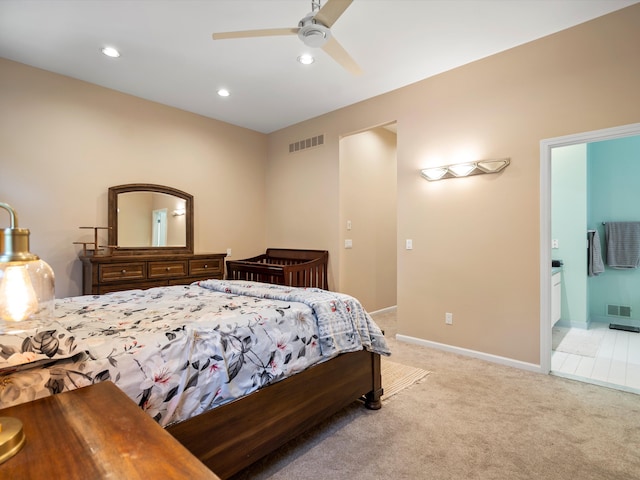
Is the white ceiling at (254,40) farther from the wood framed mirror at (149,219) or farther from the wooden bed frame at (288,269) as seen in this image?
the wooden bed frame at (288,269)

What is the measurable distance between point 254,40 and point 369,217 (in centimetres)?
292

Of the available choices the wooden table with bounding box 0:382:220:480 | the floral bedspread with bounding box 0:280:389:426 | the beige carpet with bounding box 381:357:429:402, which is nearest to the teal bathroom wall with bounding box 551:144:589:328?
the beige carpet with bounding box 381:357:429:402

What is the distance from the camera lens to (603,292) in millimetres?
4457

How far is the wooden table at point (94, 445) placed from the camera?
61 cm

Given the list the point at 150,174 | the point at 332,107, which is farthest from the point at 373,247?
the point at 150,174

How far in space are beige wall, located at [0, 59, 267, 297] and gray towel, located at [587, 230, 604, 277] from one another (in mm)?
4981

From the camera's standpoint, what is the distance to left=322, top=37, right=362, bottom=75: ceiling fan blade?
2307 mm

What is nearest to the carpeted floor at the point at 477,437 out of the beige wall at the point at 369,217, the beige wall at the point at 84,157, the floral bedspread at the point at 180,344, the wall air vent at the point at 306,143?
the floral bedspread at the point at 180,344

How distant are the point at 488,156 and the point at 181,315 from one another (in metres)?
3.08

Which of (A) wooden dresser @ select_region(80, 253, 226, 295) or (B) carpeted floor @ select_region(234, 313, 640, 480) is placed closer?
(B) carpeted floor @ select_region(234, 313, 640, 480)

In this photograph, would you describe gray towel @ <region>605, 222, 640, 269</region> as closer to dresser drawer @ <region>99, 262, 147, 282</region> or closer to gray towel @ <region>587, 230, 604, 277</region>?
gray towel @ <region>587, 230, 604, 277</region>

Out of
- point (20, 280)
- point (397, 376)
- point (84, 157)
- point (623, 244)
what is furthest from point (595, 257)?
point (84, 157)

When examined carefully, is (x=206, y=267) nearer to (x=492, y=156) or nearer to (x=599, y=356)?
(x=492, y=156)

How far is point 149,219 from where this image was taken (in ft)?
13.7
